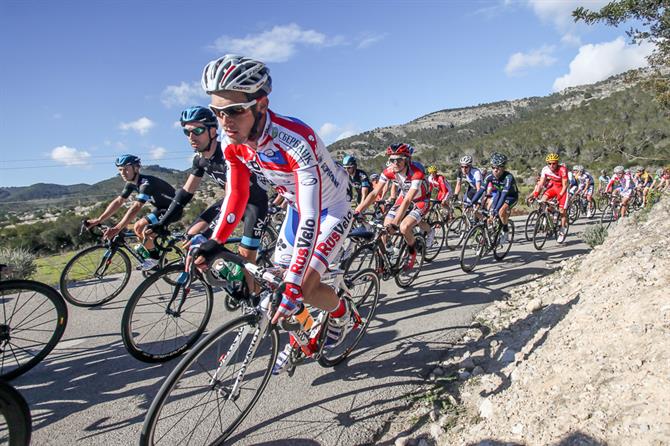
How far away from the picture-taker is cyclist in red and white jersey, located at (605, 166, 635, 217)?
16.1m

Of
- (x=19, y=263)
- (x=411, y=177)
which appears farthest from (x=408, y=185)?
(x=19, y=263)

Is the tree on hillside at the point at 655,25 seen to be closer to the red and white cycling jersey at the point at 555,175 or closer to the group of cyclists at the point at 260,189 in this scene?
the red and white cycling jersey at the point at 555,175

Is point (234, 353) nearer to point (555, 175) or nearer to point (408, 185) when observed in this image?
point (408, 185)

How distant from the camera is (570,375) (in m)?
2.61

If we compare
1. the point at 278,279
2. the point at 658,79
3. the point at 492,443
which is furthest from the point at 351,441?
the point at 658,79

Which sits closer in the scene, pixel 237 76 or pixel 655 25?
pixel 237 76

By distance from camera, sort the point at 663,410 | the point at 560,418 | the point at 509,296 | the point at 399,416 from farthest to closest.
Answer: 1. the point at 509,296
2. the point at 399,416
3. the point at 560,418
4. the point at 663,410

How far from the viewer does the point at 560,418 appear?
2262mm

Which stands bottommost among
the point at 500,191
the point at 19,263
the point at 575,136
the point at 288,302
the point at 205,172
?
the point at 19,263

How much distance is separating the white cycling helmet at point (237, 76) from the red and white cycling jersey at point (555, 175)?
9419mm

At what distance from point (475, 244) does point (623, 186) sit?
13.0 metres

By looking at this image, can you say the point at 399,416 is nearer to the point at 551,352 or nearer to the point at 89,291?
the point at 551,352

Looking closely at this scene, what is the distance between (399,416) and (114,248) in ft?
16.4

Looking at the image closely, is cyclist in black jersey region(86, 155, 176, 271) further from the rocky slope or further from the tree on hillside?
the tree on hillside
